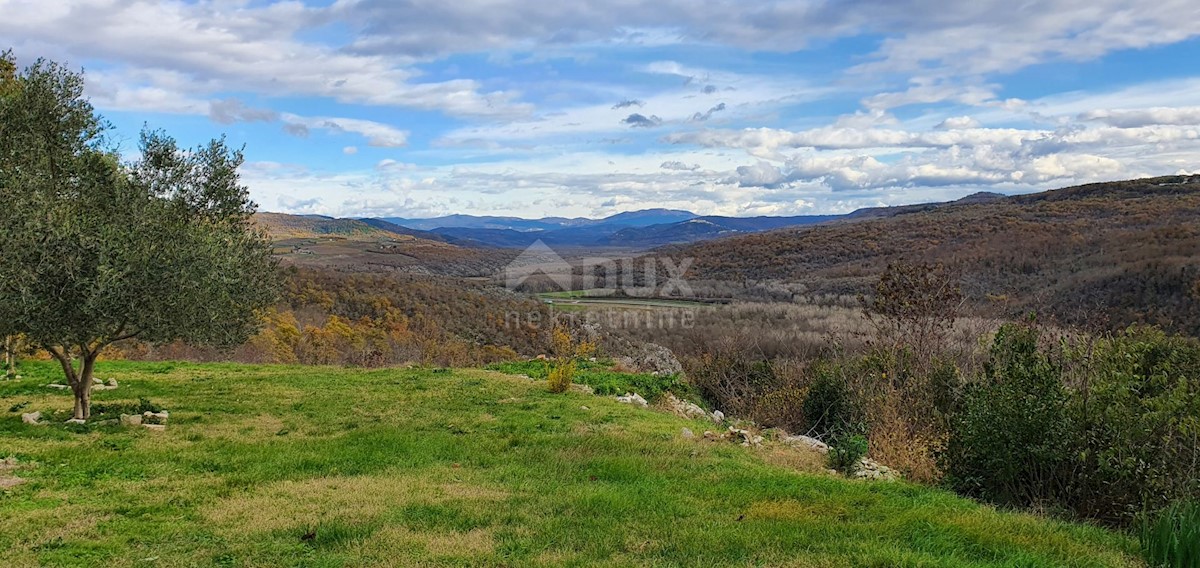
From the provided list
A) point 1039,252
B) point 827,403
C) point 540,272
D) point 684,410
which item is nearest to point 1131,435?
point 827,403

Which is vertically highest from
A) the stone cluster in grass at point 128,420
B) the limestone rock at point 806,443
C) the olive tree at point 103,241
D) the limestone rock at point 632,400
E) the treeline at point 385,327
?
the olive tree at point 103,241

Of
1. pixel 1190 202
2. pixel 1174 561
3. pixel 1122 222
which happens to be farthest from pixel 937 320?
pixel 1190 202

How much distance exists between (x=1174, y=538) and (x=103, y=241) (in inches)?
541

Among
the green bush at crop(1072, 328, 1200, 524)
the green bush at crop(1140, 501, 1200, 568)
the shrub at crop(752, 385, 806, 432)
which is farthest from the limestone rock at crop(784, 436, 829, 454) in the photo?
the green bush at crop(1140, 501, 1200, 568)

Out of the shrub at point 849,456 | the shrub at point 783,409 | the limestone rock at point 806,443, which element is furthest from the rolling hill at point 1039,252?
the shrub at point 849,456

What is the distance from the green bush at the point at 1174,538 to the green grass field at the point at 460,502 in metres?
0.26

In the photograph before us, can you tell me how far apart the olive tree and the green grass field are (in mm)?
1763

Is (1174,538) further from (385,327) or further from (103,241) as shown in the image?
(385,327)

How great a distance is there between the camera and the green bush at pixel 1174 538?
5508mm

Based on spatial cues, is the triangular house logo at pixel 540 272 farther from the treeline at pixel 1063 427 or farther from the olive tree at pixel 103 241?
the treeline at pixel 1063 427

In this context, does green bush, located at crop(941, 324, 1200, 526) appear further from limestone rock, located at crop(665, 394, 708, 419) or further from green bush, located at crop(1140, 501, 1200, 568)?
limestone rock, located at crop(665, 394, 708, 419)

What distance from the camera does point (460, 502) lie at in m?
7.91

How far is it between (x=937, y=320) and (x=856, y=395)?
2218 mm

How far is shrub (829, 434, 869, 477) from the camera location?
33.4 ft
